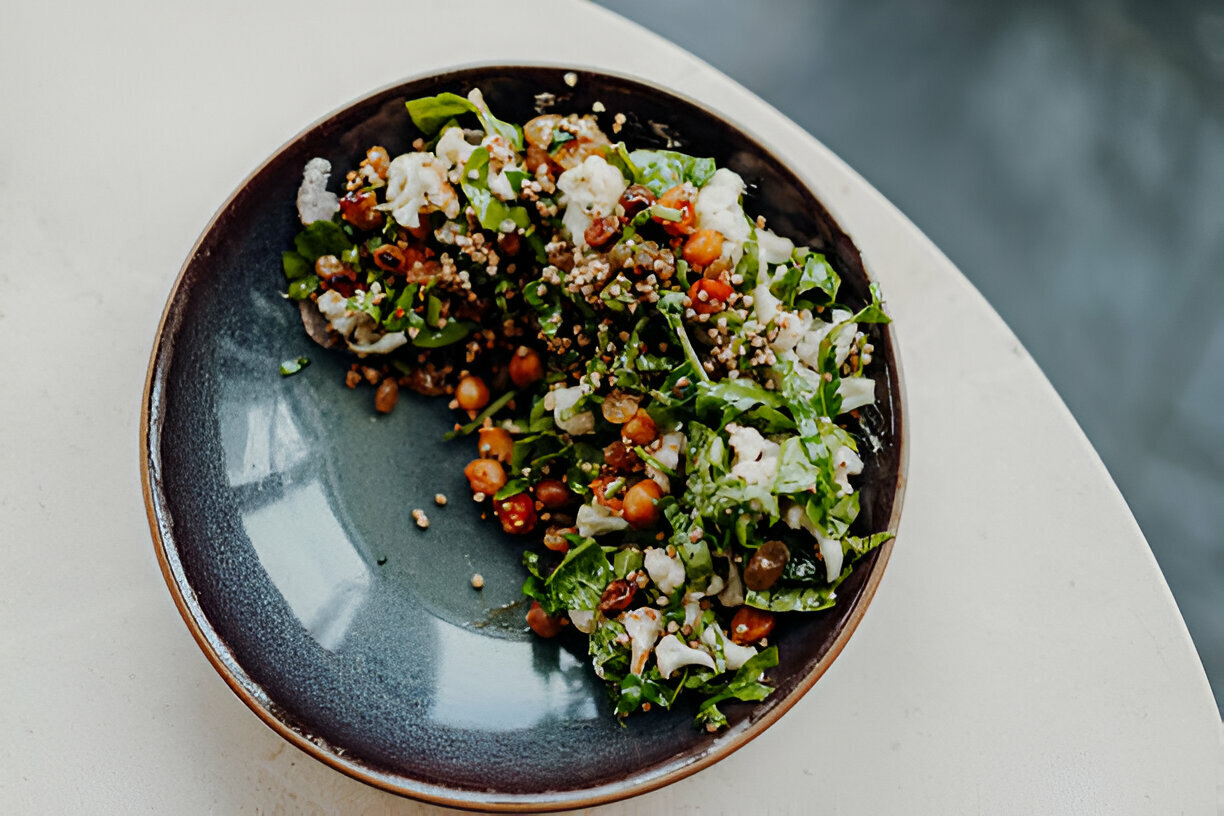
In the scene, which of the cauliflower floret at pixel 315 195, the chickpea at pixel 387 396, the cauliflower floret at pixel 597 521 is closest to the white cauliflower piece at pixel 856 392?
the cauliflower floret at pixel 597 521

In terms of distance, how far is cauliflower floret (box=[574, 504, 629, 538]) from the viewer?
76.5 inches

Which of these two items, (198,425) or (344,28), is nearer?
(198,425)

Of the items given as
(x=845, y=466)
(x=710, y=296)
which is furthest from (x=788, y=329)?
(x=845, y=466)

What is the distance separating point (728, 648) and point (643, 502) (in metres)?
0.31

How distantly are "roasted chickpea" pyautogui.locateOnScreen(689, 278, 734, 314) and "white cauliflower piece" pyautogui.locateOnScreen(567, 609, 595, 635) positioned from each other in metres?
0.61

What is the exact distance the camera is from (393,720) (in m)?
1.97

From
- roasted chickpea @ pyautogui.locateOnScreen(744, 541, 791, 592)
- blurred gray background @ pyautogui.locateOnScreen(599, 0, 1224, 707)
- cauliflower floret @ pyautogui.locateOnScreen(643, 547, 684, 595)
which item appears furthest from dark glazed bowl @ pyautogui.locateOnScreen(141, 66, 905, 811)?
blurred gray background @ pyautogui.locateOnScreen(599, 0, 1224, 707)

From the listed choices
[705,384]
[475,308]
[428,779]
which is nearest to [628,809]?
[428,779]

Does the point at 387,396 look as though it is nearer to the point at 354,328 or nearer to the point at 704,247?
the point at 354,328

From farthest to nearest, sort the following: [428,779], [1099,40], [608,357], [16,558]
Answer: [1099,40] → [16,558] → [608,357] → [428,779]

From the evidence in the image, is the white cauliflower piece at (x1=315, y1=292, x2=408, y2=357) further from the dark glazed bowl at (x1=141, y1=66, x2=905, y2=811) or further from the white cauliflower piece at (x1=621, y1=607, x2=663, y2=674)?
the white cauliflower piece at (x1=621, y1=607, x2=663, y2=674)

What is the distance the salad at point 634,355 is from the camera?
1.85 meters

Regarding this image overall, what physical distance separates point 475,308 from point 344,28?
27.1 inches

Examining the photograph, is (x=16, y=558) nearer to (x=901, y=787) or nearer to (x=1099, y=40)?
(x=901, y=787)
